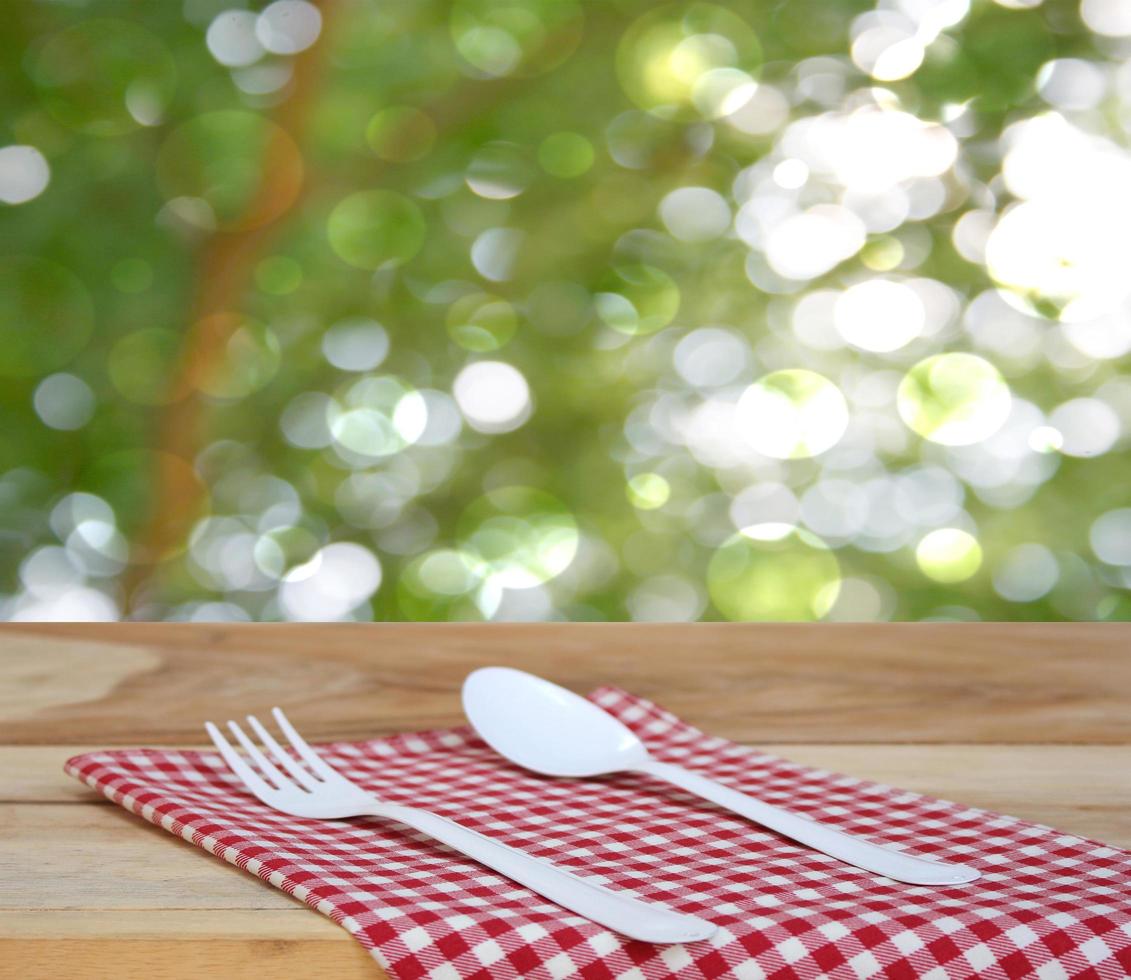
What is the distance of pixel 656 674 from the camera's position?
70cm

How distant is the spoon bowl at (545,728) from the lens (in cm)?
54

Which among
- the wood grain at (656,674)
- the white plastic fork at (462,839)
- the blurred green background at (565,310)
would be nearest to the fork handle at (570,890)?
the white plastic fork at (462,839)

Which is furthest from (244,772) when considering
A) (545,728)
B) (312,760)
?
(545,728)

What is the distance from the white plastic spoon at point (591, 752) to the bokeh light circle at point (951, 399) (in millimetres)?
553

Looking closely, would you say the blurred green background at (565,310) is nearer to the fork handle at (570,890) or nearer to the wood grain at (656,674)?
the wood grain at (656,674)

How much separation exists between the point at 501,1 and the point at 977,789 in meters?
0.85

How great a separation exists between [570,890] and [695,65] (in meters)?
0.85

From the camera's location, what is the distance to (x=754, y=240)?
1.04 meters

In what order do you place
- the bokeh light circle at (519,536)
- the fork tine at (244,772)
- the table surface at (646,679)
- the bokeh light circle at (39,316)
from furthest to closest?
the bokeh light circle at (519,536) < the bokeh light circle at (39,316) < the table surface at (646,679) < the fork tine at (244,772)

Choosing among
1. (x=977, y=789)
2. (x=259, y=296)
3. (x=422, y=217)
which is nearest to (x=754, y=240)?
(x=422, y=217)

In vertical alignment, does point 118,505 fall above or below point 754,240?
below

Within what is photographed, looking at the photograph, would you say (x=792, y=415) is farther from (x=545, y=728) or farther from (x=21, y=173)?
(x=21, y=173)

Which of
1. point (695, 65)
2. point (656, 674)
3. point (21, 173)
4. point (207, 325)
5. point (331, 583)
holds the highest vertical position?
point (695, 65)

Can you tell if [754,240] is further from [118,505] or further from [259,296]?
[118,505]
